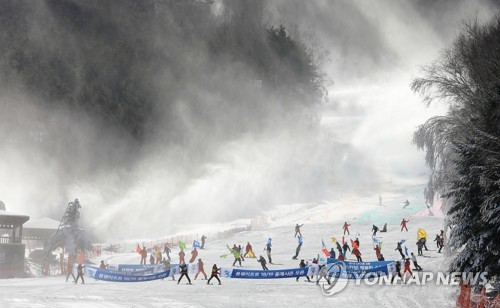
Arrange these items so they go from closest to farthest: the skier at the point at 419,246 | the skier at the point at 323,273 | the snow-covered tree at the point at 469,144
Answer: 1. the snow-covered tree at the point at 469,144
2. the skier at the point at 323,273
3. the skier at the point at 419,246

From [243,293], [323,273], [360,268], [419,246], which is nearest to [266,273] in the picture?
[323,273]

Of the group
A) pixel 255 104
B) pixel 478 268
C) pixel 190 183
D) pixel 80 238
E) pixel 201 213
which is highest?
pixel 255 104

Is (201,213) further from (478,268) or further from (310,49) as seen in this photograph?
(478,268)

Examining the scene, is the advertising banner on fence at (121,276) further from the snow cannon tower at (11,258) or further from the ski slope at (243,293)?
the snow cannon tower at (11,258)

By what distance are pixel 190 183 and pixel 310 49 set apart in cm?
2989

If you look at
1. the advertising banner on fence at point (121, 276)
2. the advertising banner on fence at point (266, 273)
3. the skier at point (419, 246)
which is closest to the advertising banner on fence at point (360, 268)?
the advertising banner on fence at point (266, 273)

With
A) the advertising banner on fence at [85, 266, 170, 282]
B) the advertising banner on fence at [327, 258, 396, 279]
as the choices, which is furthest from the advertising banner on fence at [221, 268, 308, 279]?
the advertising banner on fence at [85, 266, 170, 282]

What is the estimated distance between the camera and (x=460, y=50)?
25266 mm

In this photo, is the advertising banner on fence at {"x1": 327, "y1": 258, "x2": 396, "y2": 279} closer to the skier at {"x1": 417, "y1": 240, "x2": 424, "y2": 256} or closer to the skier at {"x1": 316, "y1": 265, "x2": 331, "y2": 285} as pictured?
the skier at {"x1": 316, "y1": 265, "x2": 331, "y2": 285}

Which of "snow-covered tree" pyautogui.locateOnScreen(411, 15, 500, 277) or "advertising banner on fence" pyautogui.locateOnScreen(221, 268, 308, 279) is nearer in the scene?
"snow-covered tree" pyautogui.locateOnScreen(411, 15, 500, 277)

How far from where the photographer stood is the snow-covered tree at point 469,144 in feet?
50.6

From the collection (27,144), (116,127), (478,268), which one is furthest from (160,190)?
(478,268)

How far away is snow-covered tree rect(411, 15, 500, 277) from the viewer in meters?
15.4

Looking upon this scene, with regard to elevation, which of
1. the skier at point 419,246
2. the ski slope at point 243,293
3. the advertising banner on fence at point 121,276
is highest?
the skier at point 419,246
